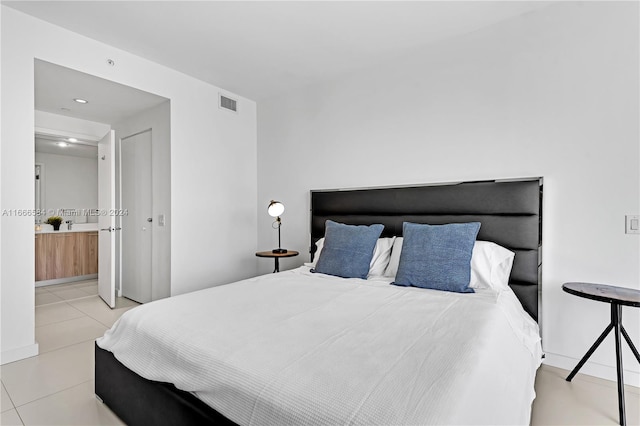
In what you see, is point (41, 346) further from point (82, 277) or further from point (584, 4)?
point (584, 4)

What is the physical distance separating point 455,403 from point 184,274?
3227 mm

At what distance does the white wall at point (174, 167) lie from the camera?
2445 millimetres

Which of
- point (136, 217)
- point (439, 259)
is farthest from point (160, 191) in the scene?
point (439, 259)

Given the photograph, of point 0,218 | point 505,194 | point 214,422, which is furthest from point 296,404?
point 0,218

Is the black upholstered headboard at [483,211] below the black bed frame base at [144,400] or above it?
above

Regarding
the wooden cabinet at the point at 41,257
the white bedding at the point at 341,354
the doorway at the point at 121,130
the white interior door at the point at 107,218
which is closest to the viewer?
the white bedding at the point at 341,354

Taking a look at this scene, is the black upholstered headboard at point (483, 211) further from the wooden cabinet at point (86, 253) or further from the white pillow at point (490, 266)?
the wooden cabinet at point (86, 253)

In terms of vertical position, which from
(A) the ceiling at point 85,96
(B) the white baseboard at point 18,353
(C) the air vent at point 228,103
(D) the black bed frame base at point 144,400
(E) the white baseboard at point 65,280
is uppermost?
(C) the air vent at point 228,103

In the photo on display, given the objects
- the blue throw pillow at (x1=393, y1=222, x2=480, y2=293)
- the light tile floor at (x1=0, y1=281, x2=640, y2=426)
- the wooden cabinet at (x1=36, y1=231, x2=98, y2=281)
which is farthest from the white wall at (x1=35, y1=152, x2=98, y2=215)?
the blue throw pillow at (x1=393, y1=222, x2=480, y2=293)

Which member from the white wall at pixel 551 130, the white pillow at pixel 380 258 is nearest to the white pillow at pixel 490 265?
the white wall at pixel 551 130

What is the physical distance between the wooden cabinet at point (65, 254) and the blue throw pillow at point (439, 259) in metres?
5.46

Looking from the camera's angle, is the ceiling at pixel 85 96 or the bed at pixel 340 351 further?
the ceiling at pixel 85 96

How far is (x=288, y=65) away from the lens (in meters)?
3.33

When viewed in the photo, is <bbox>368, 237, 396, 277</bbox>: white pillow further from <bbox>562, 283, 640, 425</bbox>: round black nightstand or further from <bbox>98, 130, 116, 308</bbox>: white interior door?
<bbox>98, 130, 116, 308</bbox>: white interior door
